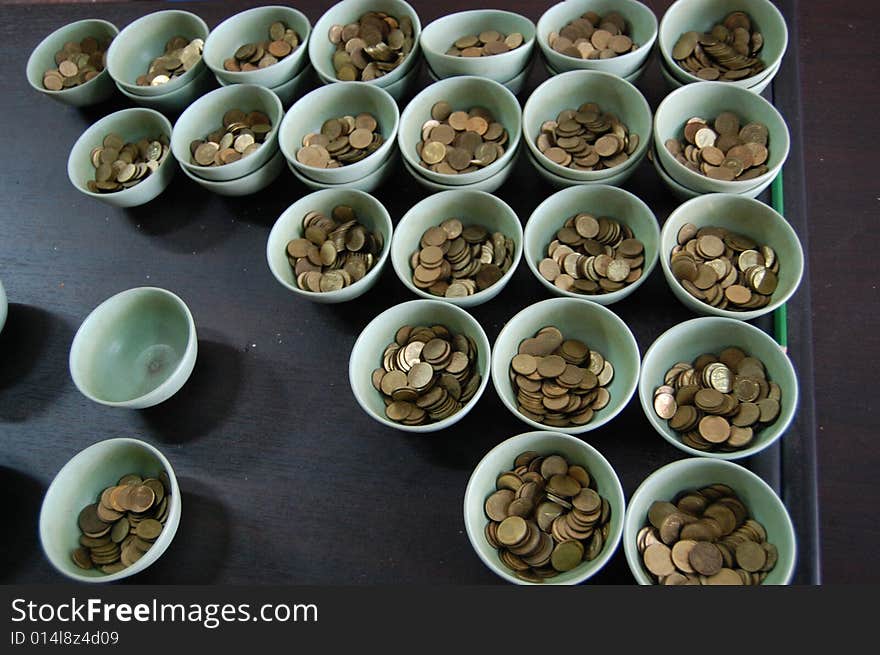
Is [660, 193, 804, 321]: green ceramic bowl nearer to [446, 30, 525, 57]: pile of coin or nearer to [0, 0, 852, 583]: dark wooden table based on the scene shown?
[0, 0, 852, 583]: dark wooden table

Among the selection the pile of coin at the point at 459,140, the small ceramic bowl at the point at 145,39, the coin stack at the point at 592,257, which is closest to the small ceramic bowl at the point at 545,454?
the coin stack at the point at 592,257

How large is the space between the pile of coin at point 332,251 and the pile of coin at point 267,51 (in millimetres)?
323

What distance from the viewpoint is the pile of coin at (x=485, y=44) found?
3.82 feet

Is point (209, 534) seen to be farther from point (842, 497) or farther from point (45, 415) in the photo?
point (842, 497)

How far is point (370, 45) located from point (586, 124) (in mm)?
372

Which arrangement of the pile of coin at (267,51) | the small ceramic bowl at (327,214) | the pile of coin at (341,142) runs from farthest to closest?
the pile of coin at (267,51) → the pile of coin at (341,142) → the small ceramic bowl at (327,214)

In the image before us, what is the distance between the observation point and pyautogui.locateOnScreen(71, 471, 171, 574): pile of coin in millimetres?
889

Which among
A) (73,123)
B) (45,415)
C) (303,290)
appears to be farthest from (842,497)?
(73,123)

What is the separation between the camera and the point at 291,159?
1063mm

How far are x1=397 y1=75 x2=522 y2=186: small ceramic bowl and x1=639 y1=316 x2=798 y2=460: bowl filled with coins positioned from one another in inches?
14.1

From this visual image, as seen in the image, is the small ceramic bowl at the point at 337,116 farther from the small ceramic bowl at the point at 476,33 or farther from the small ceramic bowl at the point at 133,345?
the small ceramic bowl at the point at 133,345

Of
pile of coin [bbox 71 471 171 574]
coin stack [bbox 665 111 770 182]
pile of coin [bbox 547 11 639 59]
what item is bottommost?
pile of coin [bbox 71 471 171 574]

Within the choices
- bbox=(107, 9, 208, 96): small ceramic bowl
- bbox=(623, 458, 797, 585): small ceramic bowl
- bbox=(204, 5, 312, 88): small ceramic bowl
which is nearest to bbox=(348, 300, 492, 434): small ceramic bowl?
bbox=(623, 458, 797, 585): small ceramic bowl

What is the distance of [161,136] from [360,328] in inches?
18.7
